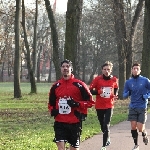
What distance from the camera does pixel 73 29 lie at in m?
14.6

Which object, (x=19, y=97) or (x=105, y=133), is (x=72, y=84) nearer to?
(x=105, y=133)

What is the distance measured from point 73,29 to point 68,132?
8.06 metres

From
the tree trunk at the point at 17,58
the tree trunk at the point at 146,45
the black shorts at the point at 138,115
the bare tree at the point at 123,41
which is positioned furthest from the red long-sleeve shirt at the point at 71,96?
the bare tree at the point at 123,41

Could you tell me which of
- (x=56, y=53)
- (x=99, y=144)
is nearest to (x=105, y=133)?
(x=99, y=144)

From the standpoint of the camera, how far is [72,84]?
22.4 feet

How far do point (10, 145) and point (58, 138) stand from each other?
117 inches

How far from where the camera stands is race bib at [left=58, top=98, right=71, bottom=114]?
267 inches

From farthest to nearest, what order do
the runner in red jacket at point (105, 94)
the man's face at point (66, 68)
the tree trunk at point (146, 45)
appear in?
the tree trunk at point (146, 45), the runner in red jacket at point (105, 94), the man's face at point (66, 68)

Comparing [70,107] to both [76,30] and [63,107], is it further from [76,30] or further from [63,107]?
[76,30]

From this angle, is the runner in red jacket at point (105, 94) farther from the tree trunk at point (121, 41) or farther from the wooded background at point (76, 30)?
the tree trunk at point (121, 41)

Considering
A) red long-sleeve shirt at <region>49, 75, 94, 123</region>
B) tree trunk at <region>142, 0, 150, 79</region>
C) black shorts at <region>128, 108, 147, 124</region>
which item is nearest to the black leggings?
black shorts at <region>128, 108, 147, 124</region>

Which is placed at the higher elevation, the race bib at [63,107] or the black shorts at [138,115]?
the race bib at [63,107]

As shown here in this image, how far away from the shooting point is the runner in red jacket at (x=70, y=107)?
22.3ft

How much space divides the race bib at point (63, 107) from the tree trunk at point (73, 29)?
7.39 meters
